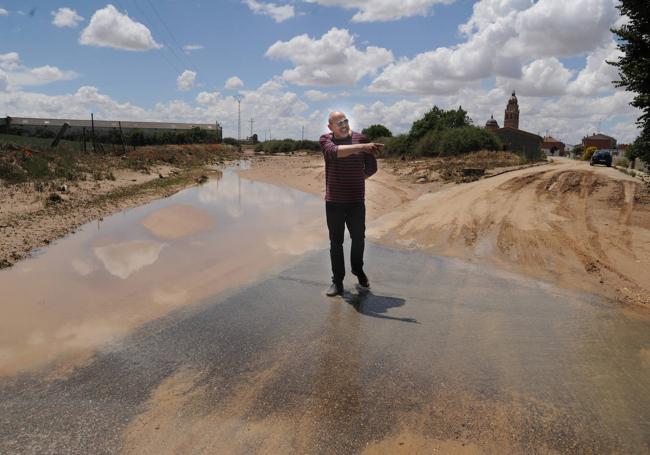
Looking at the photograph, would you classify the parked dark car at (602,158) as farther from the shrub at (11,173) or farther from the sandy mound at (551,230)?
the shrub at (11,173)

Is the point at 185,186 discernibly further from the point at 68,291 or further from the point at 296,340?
the point at 296,340

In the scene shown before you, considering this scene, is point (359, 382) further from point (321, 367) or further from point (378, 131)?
point (378, 131)

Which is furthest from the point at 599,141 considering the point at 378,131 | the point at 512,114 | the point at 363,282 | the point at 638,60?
the point at 363,282

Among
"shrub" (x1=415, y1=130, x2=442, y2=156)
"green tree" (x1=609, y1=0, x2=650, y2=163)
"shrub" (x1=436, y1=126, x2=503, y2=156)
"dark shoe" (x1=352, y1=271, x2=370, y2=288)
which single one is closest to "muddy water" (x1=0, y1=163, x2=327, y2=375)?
"dark shoe" (x1=352, y1=271, x2=370, y2=288)

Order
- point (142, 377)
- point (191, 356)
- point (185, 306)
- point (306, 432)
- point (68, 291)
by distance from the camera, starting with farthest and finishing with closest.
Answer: point (68, 291) < point (185, 306) < point (191, 356) < point (142, 377) < point (306, 432)

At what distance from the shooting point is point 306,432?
9.25 feet

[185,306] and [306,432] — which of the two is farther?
[185,306]

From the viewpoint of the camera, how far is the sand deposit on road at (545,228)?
630 centimetres

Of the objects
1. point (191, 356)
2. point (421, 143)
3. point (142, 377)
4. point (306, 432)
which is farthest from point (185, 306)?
point (421, 143)

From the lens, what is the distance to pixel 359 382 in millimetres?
3418

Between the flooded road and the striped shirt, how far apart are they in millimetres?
1093

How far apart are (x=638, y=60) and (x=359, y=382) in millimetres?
11302

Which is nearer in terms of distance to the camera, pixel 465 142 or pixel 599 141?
pixel 465 142

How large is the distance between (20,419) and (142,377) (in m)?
0.75
